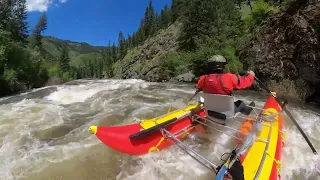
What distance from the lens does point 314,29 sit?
40.1ft

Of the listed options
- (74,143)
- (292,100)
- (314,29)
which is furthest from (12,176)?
(314,29)

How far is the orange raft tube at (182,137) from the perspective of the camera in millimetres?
3918

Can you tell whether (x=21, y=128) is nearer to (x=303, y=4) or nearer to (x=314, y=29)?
(x=314, y=29)

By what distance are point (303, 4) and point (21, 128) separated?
1452 cm

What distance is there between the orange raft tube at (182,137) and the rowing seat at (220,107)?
27.9 inches

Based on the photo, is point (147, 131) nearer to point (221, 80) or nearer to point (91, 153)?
point (91, 153)

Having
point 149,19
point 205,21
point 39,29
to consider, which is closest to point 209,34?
point 205,21

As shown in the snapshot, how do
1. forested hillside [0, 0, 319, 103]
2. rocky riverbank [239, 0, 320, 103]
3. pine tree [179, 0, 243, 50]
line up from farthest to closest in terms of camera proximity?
pine tree [179, 0, 243, 50]
forested hillside [0, 0, 319, 103]
rocky riverbank [239, 0, 320, 103]

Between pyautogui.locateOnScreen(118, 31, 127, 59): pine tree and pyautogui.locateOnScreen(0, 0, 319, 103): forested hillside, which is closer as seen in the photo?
pyautogui.locateOnScreen(0, 0, 319, 103): forested hillside

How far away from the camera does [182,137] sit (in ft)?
19.5

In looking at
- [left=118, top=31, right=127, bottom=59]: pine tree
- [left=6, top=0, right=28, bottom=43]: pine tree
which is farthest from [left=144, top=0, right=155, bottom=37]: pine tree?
[left=6, top=0, right=28, bottom=43]: pine tree

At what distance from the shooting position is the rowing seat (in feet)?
16.7

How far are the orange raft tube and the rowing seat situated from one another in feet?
2.33

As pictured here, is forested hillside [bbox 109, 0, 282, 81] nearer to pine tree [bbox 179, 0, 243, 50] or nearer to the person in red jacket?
pine tree [bbox 179, 0, 243, 50]
